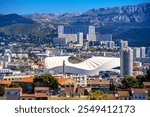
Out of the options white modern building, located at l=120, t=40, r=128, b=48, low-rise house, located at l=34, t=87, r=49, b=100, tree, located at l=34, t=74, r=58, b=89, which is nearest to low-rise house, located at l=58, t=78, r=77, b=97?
tree, located at l=34, t=74, r=58, b=89

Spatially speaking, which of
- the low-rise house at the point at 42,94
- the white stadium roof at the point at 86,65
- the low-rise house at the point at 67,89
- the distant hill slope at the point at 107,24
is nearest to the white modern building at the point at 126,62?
the white stadium roof at the point at 86,65

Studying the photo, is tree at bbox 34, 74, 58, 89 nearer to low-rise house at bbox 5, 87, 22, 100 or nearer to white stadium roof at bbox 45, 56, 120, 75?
low-rise house at bbox 5, 87, 22, 100

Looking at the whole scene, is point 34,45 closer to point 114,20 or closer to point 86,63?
point 114,20

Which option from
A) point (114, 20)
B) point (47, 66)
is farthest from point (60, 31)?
point (47, 66)

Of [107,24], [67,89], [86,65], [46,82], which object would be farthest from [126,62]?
[107,24]

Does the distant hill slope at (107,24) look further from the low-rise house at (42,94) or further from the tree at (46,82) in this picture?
the low-rise house at (42,94)

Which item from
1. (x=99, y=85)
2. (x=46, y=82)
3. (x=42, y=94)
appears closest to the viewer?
(x=42, y=94)

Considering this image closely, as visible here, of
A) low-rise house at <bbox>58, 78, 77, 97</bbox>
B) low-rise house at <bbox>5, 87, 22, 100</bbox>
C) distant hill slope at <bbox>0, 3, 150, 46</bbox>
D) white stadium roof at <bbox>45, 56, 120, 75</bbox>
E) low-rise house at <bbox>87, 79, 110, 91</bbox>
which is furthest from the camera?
distant hill slope at <bbox>0, 3, 150, 46</bbox>

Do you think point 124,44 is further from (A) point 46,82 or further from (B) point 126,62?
(A) point 46,82
